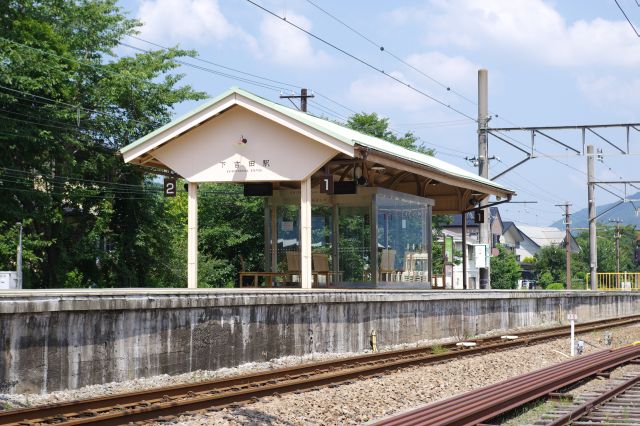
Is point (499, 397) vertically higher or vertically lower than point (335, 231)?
lower

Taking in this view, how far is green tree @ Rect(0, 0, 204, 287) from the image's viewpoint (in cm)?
3381

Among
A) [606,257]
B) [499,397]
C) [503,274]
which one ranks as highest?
[606,257]

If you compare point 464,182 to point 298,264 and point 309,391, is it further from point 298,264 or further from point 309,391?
point 309,391

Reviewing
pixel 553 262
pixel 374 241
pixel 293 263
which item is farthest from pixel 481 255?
pixel 553 262

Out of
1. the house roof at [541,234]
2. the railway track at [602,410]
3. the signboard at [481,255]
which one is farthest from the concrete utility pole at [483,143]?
the house roof at [541,234]

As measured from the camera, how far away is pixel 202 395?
1166 centimetres

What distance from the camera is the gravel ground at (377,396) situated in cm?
1042

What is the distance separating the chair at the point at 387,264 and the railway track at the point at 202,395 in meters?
6.12

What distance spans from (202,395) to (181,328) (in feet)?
6.71

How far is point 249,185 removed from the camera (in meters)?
23.7

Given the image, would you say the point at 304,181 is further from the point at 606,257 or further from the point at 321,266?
the point at 606,257

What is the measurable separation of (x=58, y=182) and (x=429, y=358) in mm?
22499

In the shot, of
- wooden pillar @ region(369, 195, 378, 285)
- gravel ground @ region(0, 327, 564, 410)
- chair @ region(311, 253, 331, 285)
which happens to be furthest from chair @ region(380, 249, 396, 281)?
gravel ground @ region(0, 327, 564, 410)

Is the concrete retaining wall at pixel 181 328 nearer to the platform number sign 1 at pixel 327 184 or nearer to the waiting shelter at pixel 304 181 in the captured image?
the waiting shelter at pixel 304 181
